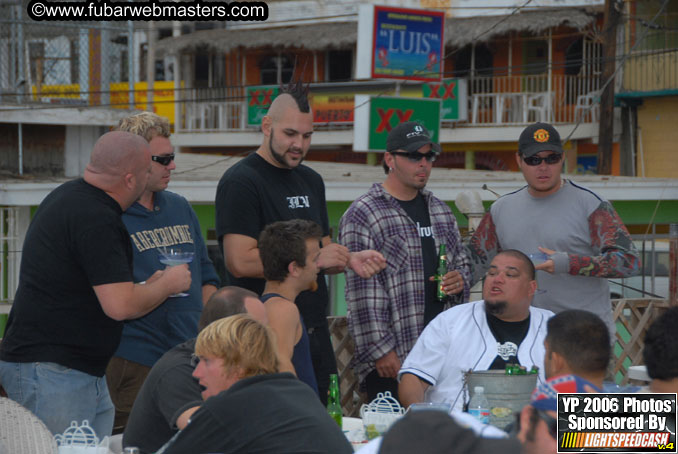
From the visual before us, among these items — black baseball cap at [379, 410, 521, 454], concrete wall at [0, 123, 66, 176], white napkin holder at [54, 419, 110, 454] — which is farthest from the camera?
concrete wall at [0, 123, 66, 176]

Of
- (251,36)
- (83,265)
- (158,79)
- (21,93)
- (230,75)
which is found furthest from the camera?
(158,79)

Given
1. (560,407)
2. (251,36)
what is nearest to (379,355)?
(560,407)

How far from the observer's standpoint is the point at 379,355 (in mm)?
4922

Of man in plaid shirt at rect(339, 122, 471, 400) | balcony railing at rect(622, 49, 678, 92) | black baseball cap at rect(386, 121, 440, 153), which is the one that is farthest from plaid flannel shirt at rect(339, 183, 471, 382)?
balcony railing at rect(622, 49, 678, 92)

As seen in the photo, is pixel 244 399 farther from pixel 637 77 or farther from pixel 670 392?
pixel 637 77

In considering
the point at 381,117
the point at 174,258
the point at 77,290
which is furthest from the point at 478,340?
the point at 381,117

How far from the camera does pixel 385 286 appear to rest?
5.01m

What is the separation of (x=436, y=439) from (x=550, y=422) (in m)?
0.62

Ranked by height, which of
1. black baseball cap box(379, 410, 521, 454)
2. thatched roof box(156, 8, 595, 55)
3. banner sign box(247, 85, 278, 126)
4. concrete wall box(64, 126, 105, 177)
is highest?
thatched roof box(156, 8, 595, 55)

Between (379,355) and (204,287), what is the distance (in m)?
0.98

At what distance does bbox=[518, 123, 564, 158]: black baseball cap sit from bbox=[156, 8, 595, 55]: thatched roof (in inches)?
584

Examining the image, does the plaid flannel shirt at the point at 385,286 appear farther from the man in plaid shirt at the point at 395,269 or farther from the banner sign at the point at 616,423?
the banner sign at the point at 616,423

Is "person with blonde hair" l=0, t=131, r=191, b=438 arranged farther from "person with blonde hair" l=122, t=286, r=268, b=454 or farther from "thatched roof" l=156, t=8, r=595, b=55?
"thatched roof" l=156, t=8, r=595, b=55

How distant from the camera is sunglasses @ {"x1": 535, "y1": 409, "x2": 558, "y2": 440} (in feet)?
6.79
